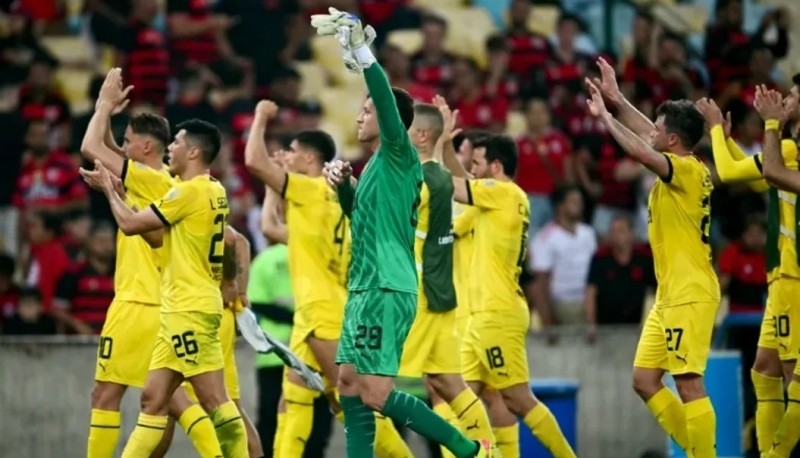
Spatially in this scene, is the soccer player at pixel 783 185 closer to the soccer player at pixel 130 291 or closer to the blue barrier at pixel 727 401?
the blue barrier at pixel 727 401

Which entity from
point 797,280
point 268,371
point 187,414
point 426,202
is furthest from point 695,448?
point 268,371

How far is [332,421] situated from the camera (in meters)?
16.6

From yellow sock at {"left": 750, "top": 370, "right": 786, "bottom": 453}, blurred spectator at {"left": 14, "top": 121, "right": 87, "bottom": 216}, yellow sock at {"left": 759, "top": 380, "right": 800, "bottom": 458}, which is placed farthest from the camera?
blurred spectator at {"left": 14, "top": 121, "right": 87, "bottom": 216}

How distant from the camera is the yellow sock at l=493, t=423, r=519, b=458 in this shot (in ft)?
43.9

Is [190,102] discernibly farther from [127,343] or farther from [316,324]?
[127,343]

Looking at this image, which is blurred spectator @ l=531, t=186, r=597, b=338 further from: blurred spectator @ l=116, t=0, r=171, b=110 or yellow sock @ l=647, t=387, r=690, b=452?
yellow sock @ l=647, t=387, r=690, b=452

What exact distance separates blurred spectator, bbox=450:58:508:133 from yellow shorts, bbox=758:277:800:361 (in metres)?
7.50

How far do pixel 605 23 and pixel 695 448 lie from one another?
1020 centimetres

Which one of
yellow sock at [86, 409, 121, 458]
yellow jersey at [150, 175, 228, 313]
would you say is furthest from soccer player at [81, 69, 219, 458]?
yellow jersey at [150, 175, 228, 313]

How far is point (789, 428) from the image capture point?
12.4 m

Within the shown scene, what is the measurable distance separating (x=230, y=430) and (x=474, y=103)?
8967 mm

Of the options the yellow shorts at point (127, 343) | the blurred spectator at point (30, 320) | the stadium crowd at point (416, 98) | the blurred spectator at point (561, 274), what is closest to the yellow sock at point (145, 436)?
the yellow shorts at point (127, 343)

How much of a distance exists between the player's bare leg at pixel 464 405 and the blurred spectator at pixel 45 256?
20.3 ft

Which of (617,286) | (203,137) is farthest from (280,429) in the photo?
(617,286)
